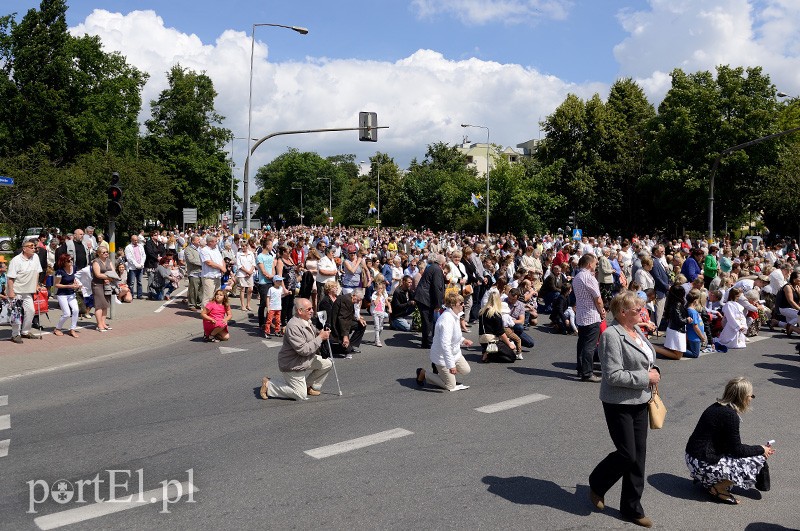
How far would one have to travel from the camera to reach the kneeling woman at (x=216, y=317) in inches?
527

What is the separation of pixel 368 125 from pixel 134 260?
10.1m

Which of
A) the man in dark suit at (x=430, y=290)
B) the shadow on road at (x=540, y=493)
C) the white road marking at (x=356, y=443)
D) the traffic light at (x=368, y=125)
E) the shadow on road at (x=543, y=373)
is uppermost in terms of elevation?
the traffic light at (x=368, y=125)

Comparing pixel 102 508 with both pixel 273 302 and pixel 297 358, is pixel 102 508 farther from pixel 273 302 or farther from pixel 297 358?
pixel 273 302

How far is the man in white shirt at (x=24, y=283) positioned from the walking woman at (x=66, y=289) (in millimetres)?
478

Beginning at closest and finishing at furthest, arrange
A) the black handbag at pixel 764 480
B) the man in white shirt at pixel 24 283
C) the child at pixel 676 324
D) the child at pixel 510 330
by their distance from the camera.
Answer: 1. the black handbag at pixel 764 480
2. the child at pixel 510 330
3. the child at pixel 676 324
4. the man in white shirt at pixel 24 283

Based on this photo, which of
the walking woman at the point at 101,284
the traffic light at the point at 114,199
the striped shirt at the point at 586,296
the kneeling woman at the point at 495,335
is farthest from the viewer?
the traffic light at the point at 114,199

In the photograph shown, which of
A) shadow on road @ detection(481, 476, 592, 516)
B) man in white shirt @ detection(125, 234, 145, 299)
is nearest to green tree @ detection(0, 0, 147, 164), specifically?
man in white shirt @ detection(125, 234, 145, 299)

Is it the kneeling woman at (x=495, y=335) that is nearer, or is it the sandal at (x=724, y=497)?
the sandal at (x=724, y=497)

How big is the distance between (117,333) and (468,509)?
421 inches

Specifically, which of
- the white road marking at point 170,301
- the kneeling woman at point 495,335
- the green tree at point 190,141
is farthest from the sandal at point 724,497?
the green tree at point 190,141

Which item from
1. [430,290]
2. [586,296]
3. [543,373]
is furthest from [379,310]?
[586,296]

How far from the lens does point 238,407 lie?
8.40 m

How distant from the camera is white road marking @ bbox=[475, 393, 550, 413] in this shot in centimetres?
836

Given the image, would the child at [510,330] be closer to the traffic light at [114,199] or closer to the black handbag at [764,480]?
the black handbag at [764,480]
